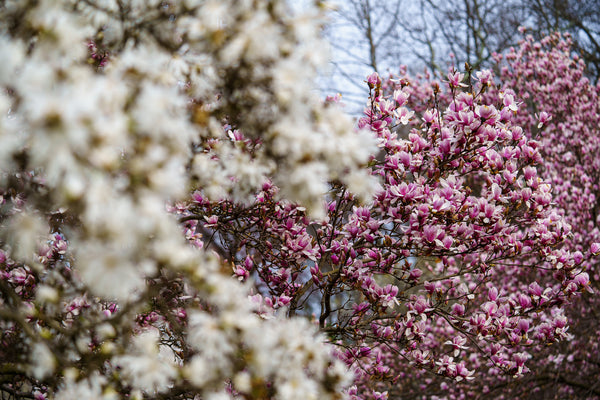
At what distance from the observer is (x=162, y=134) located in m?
1.18

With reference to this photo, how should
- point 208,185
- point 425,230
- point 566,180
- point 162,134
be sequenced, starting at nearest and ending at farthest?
point 162,134, point 208,185, point 425,230, point 566,180

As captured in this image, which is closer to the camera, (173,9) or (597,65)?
(173,9)

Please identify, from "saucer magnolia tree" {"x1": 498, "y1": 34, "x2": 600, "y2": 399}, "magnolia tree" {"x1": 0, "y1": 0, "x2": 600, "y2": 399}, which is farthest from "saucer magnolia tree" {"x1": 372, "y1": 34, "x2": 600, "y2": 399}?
"magnolia tree" {"x1": 0, "y1": 0, "x2": 600, "y2": 399}

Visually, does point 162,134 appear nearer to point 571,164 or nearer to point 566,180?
point 566,180

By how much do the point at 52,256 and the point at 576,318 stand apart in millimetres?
6667

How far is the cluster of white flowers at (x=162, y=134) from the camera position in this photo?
107cm

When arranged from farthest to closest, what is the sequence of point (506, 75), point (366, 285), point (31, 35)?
point (506, 75) < point (366, 285) < point (31, 35)

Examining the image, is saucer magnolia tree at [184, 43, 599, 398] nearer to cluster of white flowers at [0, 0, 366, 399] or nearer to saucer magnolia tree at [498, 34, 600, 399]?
cluster of white flowers at [0, 0, 366, 399]

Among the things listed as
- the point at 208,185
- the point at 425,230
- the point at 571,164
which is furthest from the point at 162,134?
the point at 571,164

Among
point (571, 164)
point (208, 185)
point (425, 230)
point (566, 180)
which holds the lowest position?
point (208, 185)

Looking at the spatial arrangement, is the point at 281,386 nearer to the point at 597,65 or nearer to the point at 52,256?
the point at 52,256

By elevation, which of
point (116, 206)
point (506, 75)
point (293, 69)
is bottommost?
point (116, 206)

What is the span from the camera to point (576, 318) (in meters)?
6.75

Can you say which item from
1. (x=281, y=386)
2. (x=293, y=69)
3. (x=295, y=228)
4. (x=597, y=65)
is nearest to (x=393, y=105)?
(x=295, y=228)
